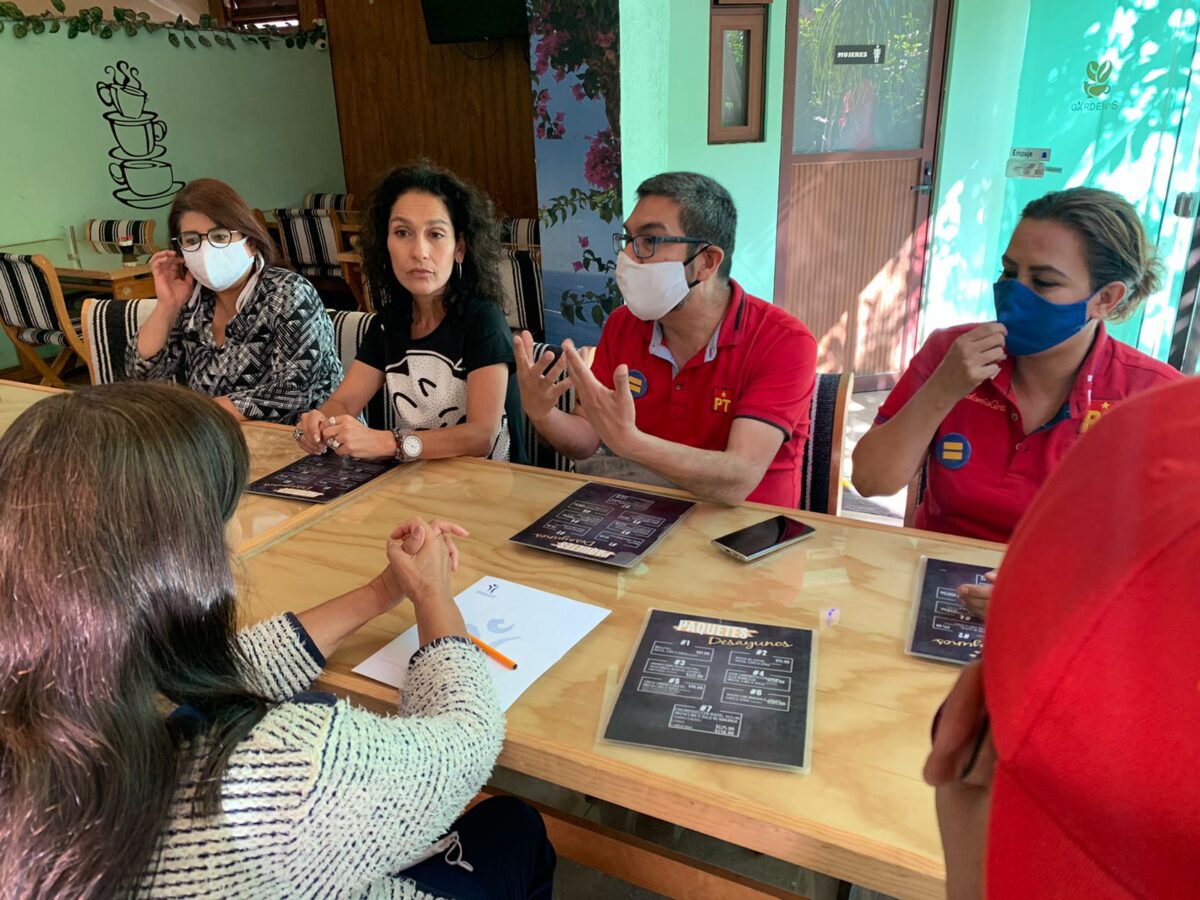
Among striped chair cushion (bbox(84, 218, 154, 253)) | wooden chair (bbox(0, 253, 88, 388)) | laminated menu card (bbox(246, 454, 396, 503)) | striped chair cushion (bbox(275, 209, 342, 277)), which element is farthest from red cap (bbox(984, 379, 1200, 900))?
striped chair cushion (bbox(275, 209, 342, 277))

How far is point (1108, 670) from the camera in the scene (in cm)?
25

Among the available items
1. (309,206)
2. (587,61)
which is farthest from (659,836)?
(309,206)

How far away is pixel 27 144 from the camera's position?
16.1 ft

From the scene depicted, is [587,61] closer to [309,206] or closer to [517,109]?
[517,109]

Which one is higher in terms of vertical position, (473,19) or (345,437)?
(473,19)

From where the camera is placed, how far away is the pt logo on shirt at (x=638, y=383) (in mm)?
1837

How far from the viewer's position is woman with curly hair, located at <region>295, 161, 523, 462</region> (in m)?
1.94

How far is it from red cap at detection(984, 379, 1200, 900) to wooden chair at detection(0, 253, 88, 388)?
4.45 metres

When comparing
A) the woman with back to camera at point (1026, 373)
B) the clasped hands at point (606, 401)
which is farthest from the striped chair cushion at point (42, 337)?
the woman with back to camera at point (1026, 373)

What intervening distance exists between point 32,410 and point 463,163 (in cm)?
556

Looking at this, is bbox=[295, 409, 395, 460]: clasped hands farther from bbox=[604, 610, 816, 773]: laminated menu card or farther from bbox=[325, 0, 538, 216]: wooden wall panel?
bbox=[325, 0, 538, 216]: wooden wall panel

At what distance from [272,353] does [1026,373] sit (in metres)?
A: 1.83

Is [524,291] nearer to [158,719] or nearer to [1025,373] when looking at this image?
[1025,373]

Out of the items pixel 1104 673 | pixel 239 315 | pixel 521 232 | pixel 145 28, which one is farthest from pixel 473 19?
pixel 1104 673
